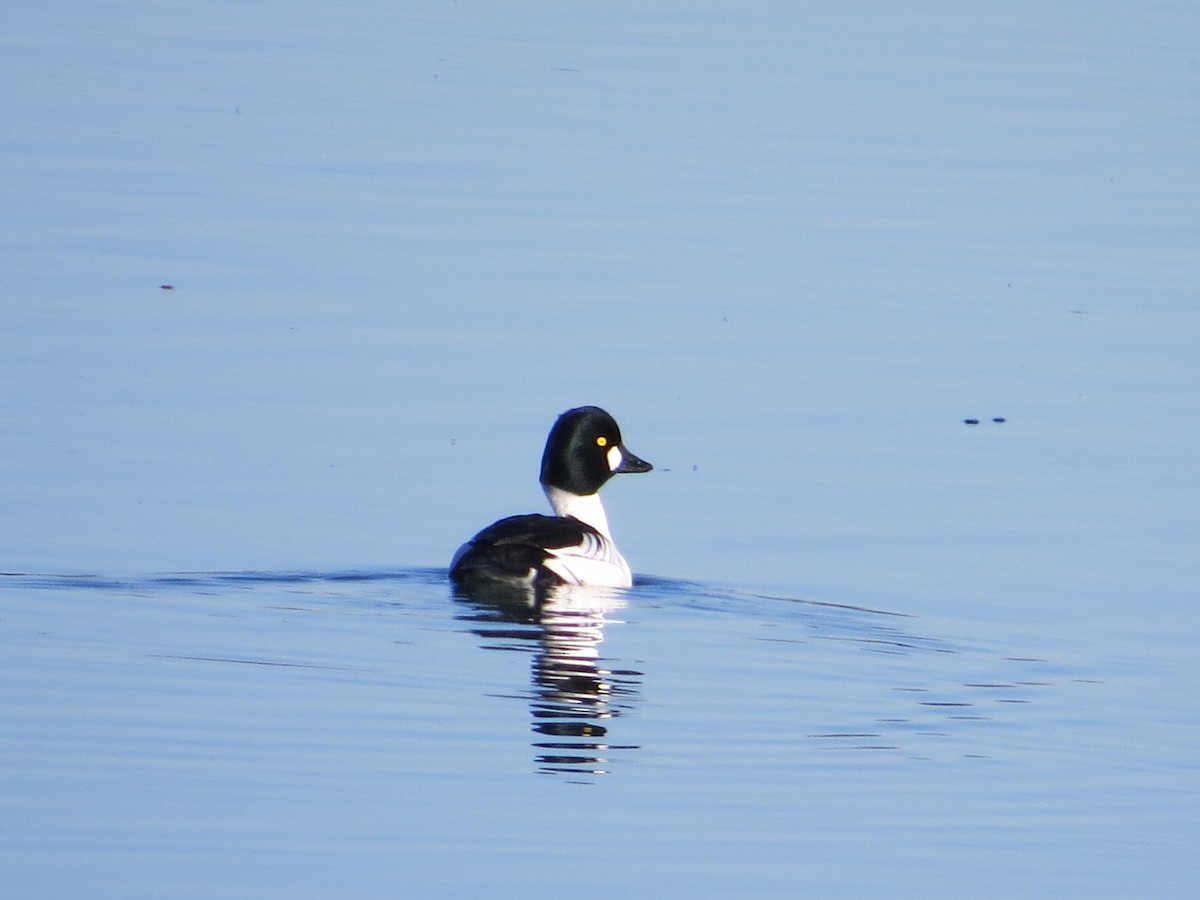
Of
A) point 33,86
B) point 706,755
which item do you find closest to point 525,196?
point 33,86

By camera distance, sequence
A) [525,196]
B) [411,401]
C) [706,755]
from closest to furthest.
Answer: [706,755]
[411,401]
[525,196]

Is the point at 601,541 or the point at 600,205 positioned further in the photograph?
the point at 600,205

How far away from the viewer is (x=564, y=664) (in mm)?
10164

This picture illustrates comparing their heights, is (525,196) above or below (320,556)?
above

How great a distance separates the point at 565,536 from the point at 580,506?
1273 millimetres

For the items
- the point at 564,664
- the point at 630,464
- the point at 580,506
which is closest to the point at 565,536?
the point at 580,506

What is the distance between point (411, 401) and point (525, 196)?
6.63 meters

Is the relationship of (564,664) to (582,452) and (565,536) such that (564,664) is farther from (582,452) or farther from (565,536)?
(582,452)

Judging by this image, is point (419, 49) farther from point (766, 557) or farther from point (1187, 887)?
point (1187, 887)

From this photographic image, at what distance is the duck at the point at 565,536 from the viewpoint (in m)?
11.5

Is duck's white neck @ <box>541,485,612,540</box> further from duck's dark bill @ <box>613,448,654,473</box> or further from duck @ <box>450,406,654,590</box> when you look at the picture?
duck's dark bill @ <box>613,448,654,473</box>

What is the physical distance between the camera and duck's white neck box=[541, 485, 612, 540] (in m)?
13.0

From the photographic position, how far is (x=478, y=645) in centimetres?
1043

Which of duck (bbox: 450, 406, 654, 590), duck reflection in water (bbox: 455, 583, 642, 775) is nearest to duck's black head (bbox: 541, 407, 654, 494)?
duck (bbox: 450, 406, 654, 590)
